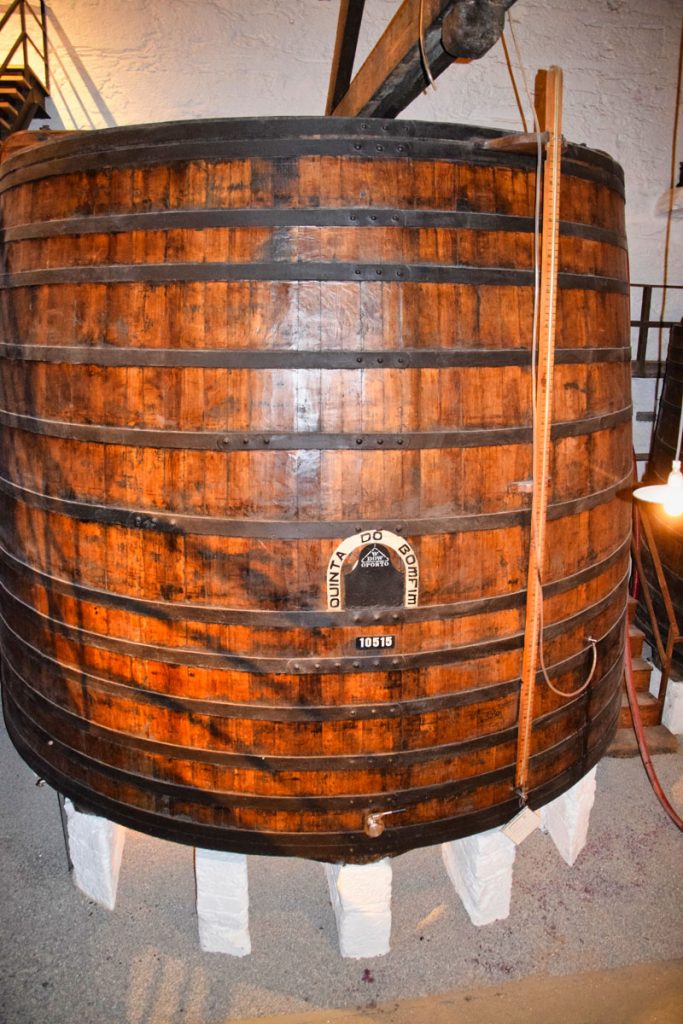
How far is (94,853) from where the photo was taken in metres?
4.12

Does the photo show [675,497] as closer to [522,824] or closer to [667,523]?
[522,824]

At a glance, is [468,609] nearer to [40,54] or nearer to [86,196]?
[86,196]

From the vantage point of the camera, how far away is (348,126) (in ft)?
9.32

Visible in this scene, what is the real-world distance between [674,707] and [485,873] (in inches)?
108

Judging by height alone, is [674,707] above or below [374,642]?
below

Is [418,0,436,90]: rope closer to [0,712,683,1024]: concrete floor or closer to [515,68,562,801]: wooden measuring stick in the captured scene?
[515,68,562,801]: wooden measuring stick

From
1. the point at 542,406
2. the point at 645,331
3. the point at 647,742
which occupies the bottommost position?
the point at 647,742

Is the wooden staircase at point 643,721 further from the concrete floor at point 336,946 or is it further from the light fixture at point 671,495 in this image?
the light fixture at point 671,495

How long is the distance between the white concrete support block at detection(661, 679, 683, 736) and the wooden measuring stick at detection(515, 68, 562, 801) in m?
2.97

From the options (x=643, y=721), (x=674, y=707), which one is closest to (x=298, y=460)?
(x=643, y=721)

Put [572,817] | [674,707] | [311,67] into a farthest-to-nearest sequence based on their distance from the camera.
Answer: [311,67] → [674,707] → [572,817]

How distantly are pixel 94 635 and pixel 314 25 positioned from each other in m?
6.26

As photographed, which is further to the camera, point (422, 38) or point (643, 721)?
point (643, 721)

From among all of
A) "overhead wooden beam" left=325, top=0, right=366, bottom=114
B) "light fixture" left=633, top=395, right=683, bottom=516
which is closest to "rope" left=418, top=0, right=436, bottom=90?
"overhead wooden beam" left=325, top=0, right=366, bottom=114
